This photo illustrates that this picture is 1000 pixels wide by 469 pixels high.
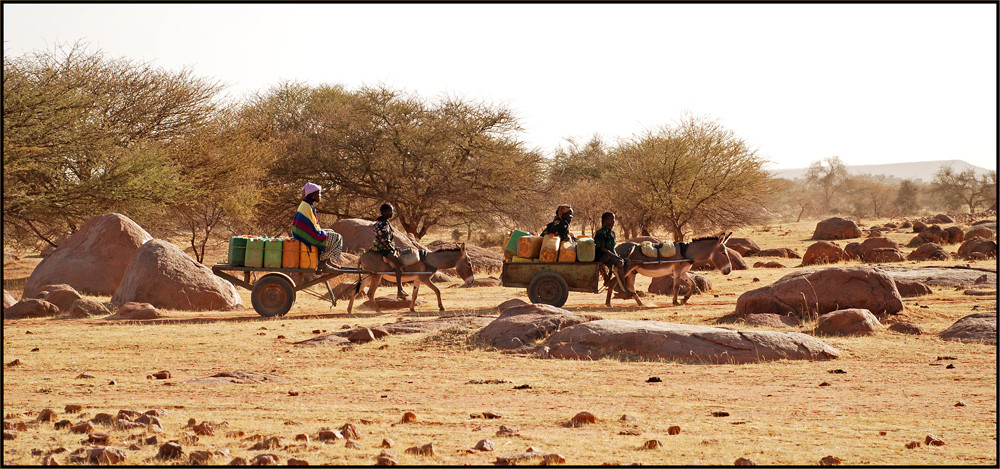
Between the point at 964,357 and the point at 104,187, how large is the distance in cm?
2108

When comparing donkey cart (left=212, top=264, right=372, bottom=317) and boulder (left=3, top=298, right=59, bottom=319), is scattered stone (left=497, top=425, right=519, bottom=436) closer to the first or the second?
donkey cart (left=212, top=264, right=372, bottom=317)

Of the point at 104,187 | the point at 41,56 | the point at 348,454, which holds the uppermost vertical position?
the point at 41,56

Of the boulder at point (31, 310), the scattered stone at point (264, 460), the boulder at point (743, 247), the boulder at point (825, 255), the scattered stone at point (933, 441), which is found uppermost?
the boulder at point (743, 247)

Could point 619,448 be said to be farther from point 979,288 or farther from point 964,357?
point 979,288

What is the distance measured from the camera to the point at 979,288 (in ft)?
62.4

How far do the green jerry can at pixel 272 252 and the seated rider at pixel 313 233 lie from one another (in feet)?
1.14

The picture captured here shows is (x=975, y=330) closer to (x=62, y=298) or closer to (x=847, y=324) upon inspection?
(x=847, y=324)

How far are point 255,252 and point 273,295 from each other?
3.26 ft

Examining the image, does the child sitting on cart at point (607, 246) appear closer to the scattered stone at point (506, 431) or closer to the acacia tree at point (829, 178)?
the scattered stone at point (506, 431)

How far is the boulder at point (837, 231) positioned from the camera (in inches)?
1721

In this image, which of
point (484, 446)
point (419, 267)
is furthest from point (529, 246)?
point (484, 446)

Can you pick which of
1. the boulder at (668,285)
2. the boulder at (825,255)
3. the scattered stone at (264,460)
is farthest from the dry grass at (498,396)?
the boulder at (825,255)

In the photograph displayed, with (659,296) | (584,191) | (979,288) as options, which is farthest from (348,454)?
(584,191)

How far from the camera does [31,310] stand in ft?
53.4
